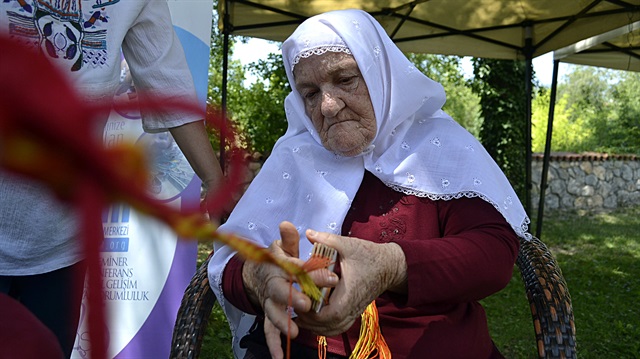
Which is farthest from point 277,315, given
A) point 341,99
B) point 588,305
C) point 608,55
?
point 608,55

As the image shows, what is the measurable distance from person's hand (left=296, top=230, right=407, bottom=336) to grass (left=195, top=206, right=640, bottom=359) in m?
2.01

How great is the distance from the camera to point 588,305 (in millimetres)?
4902

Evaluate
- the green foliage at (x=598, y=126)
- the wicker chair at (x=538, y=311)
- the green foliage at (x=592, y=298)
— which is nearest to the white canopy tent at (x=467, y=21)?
the green foliage at (x=592, y=298)

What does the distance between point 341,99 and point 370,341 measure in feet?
2.12

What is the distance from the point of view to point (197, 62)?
2.61m

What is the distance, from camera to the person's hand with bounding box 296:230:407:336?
116 centimetres

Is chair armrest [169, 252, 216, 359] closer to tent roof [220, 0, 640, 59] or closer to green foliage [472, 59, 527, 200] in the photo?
tent roof [220, 0, 640, 59]

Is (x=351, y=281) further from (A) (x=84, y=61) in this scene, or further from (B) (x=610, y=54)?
(B) (x=610, y=54)

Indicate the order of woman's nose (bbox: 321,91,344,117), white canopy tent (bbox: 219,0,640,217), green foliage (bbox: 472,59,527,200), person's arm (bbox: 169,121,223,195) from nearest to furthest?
person's arm (bbox: 169,121,223,195), woman's nose (bbox: 321,91,344,117), white canopy tent (bbox: 219,0,640,217), green foliage (bbox: 472,59,527,200)

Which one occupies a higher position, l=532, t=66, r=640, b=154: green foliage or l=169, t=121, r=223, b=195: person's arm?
l=532, t=66, r=640, b=154: green foliage

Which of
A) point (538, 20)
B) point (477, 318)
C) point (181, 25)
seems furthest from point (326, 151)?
point (538, 20)

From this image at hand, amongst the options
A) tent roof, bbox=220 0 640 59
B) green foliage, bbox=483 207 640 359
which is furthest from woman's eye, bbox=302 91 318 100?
tent roof, bbox=220 0 640 59

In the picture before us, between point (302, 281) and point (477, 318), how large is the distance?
952 mm

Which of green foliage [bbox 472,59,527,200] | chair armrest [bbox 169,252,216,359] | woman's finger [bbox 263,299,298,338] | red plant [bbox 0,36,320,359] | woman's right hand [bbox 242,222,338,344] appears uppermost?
green foliage [bbox 472,59,527,200]
